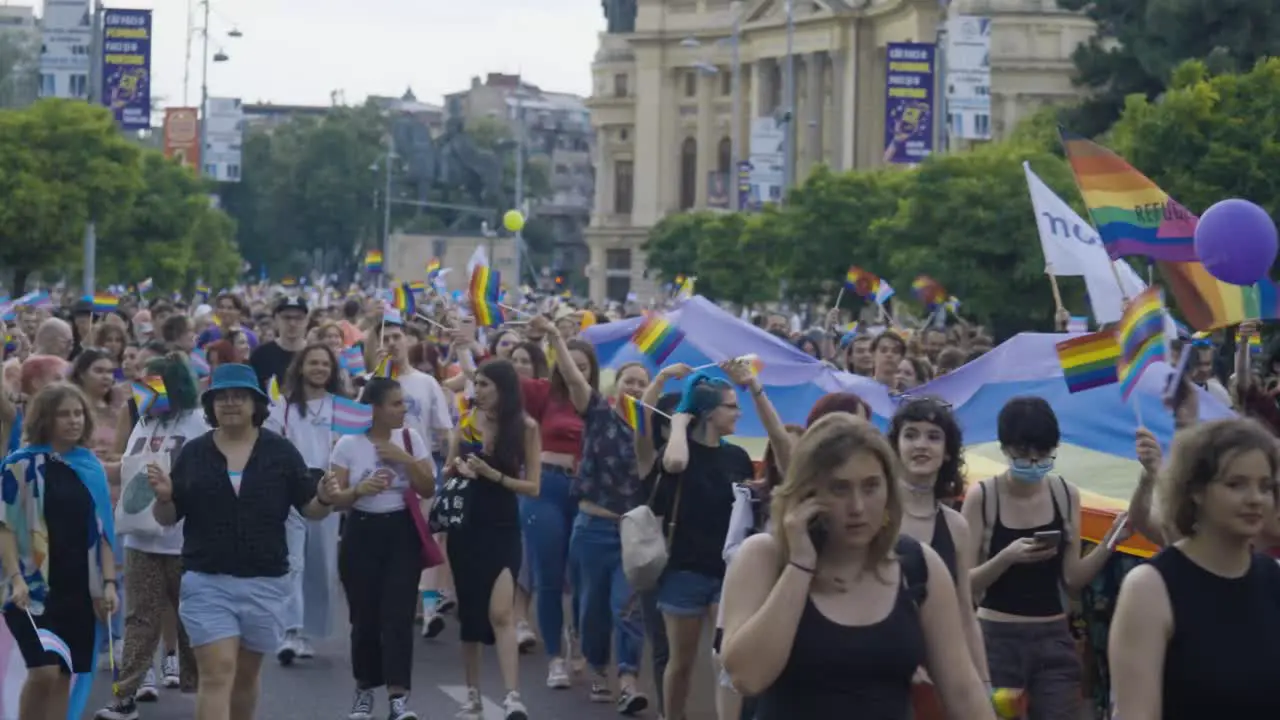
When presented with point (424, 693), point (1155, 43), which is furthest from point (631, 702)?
point (1155, 43)

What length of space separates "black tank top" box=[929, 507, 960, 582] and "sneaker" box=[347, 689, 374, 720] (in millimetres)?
4465

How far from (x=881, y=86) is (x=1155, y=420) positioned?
81828mm

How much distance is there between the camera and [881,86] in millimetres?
93188

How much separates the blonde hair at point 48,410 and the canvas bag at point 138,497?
117 centimetres

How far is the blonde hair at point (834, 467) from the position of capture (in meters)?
5.23

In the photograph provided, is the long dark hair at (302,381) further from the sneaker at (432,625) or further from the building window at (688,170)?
the building window at (688,170)

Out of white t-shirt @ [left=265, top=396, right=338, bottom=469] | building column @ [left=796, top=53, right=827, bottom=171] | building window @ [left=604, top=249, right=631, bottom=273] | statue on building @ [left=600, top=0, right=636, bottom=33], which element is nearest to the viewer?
white t-shirt @ [left=265, top=396, right=338, bottom=469]

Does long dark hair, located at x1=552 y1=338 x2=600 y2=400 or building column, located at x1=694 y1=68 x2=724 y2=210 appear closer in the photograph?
long dark hair, located at x1=552 y1=338 x2=600 y2=400

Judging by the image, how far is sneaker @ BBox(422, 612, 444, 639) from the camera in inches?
572

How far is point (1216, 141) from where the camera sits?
27859mm

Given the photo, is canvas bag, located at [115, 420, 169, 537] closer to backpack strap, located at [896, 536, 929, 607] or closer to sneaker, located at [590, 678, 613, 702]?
sneaker, located at [590, 678, 613, 702]

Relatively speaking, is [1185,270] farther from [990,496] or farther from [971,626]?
[971,626]

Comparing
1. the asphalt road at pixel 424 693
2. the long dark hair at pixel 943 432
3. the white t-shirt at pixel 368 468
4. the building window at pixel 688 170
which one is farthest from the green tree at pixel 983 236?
the building window at pixel 688 170

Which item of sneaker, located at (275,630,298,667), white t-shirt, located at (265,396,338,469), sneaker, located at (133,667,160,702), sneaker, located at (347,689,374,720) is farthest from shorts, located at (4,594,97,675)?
sneaker, located at (275,630,298,667)
